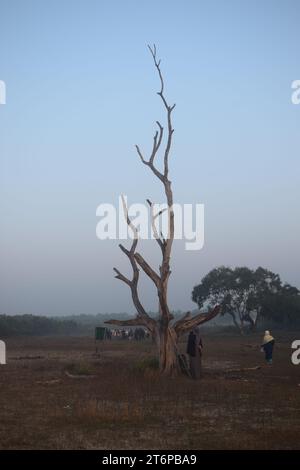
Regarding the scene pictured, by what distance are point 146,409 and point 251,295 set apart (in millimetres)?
45497

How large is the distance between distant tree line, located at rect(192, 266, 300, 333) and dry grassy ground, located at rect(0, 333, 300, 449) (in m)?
34.6

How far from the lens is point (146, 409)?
12836 mm

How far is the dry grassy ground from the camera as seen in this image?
9.64m

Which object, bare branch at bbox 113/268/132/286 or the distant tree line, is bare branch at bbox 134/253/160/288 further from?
the distant tree line

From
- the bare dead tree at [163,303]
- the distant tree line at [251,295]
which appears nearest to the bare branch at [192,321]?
the bare dead tree at [163,303]

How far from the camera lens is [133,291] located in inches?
886

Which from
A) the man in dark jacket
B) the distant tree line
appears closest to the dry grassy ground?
the man in dark jacket

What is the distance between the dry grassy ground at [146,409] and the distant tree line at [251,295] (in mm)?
34615

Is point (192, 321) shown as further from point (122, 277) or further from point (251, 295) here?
point (251, 295)

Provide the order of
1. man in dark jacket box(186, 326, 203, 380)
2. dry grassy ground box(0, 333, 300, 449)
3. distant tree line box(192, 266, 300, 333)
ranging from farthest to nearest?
distant tree line box(192, 266, 300, 333)
man in dark jacket box(186, 326, 203, 380)
dry grassy ground box(0, 333, 300, 449)

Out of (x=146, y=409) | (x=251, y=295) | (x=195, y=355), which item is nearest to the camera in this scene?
(x=146, y=409)

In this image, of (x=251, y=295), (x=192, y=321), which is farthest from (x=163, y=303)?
(x=251, y=295)

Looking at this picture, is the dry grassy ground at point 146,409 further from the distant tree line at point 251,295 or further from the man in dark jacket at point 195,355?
the distant tree line at point 251,295
